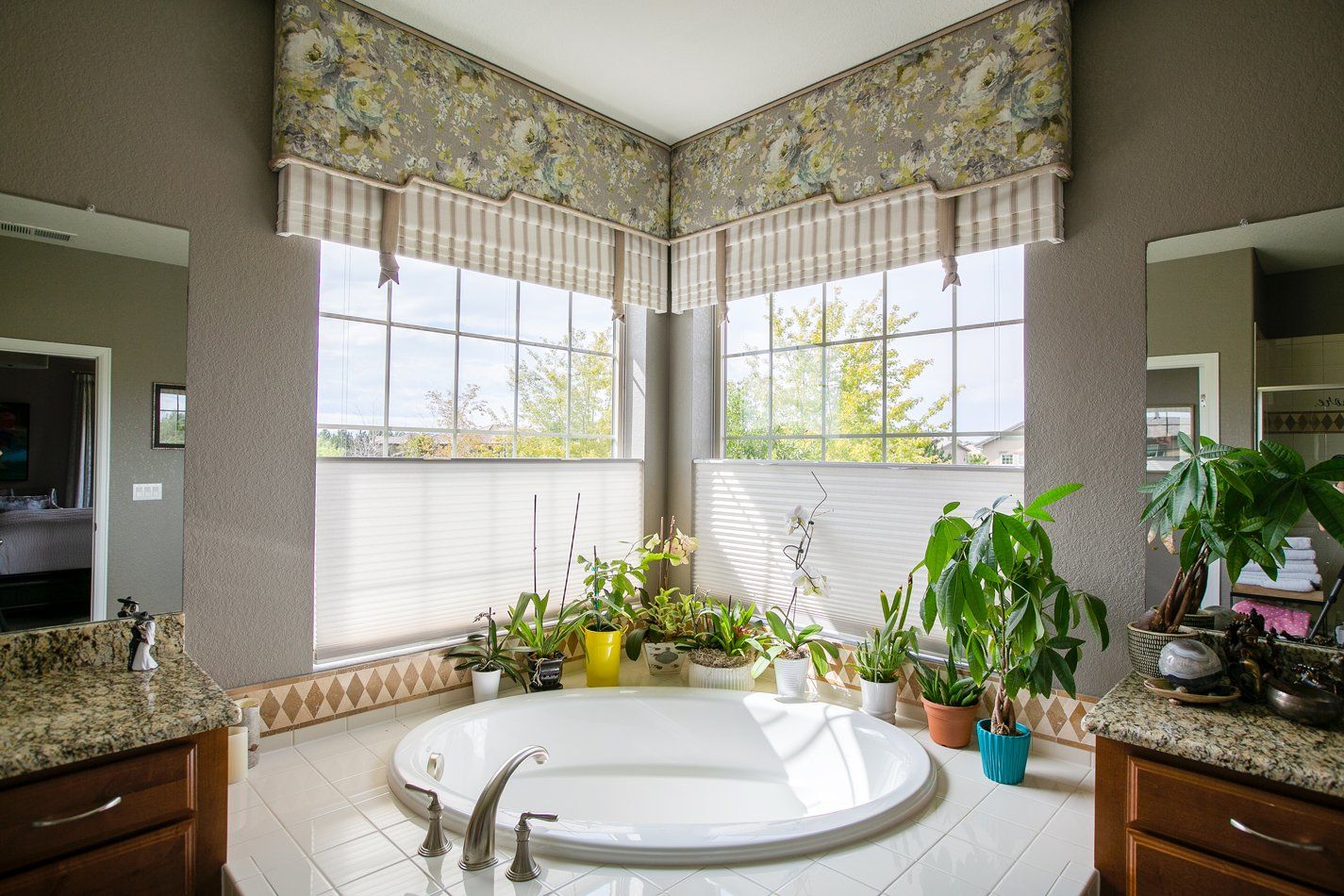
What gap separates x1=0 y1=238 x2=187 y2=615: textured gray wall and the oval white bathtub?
2.96 feet

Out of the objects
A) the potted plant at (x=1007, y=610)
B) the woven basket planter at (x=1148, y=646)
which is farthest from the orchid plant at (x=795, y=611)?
the woven basket planter at (x=1148, y=646)

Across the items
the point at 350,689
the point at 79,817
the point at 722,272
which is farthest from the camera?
the point at 722,272

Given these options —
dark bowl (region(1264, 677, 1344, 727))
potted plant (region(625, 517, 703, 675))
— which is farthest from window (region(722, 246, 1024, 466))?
dark bowl (region(1264, 677, 1344, 727))

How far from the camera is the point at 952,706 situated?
7.48 ft

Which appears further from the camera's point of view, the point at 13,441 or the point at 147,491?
the point at 147,491

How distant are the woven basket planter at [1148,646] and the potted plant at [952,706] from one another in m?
0.46

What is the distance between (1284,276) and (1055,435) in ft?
2.27

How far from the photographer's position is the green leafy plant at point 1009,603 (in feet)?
6.44

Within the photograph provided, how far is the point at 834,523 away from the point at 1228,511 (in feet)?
4.49

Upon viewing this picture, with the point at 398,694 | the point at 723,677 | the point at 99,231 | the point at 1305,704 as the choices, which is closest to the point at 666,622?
the point at 723,677

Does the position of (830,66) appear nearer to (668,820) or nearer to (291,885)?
(668,820)

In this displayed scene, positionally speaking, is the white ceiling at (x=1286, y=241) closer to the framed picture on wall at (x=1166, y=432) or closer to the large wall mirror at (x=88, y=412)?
the framed picture on wall at (x=1166, y=432)

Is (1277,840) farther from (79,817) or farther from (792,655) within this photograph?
(79,817)

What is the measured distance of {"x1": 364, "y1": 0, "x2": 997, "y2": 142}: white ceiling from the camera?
2338 mm
